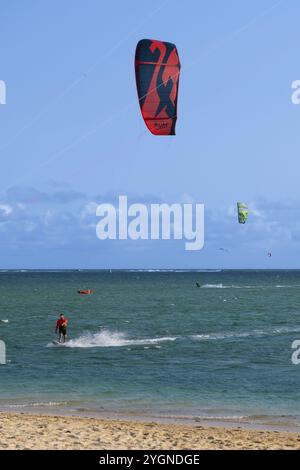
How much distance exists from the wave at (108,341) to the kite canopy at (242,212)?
44.6ft

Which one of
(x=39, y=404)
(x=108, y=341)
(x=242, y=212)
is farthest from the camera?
(x=242, y=212)

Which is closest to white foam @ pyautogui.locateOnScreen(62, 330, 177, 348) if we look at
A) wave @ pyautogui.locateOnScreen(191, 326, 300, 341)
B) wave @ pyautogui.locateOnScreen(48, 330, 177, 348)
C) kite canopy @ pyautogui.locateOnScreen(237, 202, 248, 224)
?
wave @ pyautogui.locateOnScreen(48, 330, 177, 348)

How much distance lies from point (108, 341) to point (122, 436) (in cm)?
2378

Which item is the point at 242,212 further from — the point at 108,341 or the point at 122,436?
the point at 122,436

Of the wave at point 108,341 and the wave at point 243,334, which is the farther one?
the wave at point 243,334

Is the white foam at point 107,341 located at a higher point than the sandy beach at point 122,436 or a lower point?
higher

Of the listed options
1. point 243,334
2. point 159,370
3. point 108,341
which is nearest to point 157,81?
point 159,370

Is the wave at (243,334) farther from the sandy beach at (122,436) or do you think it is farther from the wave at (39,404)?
the sandy beach at (122,436)

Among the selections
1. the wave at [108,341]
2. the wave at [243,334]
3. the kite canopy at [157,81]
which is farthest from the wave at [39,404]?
the wave at [243,334]

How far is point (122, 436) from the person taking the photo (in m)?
17.6

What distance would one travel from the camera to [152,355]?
34.9 meters

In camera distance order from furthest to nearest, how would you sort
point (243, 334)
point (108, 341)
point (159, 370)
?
1. point (243, 334)
2. point (108, 341)
3. point (159, 370)

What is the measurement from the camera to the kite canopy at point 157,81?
26.0 m

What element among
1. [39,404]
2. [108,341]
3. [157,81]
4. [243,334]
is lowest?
[39,404]
